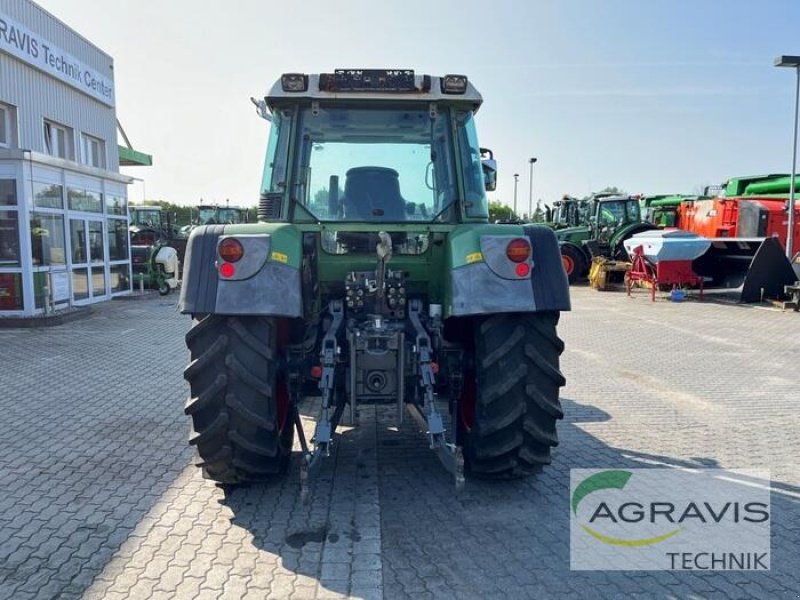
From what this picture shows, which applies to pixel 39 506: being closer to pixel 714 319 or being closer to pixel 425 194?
pixel 425 194

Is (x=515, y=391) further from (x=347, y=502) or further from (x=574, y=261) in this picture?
(x=574, y=261)

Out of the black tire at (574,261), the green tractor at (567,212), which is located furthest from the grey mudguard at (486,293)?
the green tractor at (567,212)

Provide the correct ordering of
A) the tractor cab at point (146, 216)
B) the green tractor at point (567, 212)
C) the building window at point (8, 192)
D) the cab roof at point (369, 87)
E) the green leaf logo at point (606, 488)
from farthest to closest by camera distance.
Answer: the tractor cab at point (146, 216) < the green tractor at point (567, 212) < the building window at point (8, 192) < the cab roof at point (369, 87) < the green leaf logo at point (606, 488)

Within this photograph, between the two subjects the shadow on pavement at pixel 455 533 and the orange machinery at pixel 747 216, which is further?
the orange machinery at pixel 747 216

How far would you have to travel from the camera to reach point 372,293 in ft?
13.7

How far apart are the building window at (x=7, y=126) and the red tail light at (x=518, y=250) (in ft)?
44.2

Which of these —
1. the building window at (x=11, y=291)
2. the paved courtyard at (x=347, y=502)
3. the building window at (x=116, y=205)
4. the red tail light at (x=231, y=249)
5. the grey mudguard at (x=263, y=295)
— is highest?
the building window at (x=116, y=205)

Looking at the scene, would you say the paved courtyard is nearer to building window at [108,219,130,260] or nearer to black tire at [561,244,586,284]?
building window at [108,219,130,260]

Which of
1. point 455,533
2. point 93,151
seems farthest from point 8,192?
point 455,533

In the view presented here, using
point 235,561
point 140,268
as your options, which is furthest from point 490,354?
point 140,268

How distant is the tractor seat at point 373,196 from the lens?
438 cm

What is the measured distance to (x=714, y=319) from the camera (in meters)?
12.3

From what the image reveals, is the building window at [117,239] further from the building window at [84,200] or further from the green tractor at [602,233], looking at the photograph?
the green tractor at [602,233]

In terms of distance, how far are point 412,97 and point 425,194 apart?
0.66 meters
